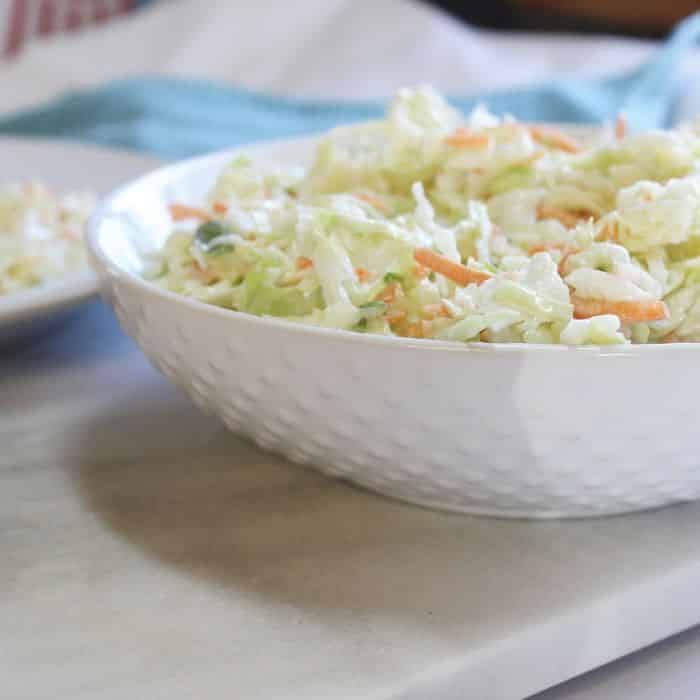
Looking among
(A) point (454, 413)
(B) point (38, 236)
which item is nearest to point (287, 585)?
(A) point (454, 413)

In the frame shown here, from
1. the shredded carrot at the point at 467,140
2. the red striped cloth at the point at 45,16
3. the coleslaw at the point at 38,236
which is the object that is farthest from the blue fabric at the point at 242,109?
the red striped cloth at the point at 45,16

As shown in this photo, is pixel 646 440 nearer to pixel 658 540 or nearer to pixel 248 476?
pixel 658 540

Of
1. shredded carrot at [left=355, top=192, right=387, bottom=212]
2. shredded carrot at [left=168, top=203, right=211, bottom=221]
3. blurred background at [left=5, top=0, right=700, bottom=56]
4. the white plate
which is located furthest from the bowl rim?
blurred background at [left=5, top=0, right=700, bottom=56]

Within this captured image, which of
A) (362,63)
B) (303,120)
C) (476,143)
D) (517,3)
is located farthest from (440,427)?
(517,3)

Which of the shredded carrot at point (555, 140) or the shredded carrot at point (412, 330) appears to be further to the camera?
the shredded carrot at point (555, 140)

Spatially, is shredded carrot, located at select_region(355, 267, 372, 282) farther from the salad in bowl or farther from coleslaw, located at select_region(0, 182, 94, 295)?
coleslaw, located at select_region(0, 182, 94, 295)

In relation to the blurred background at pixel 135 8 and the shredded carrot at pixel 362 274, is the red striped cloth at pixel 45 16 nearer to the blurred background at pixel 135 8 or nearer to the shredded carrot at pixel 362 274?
the blurred background at pixel 135 8

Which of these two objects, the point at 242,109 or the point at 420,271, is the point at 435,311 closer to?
the point at 420,271
